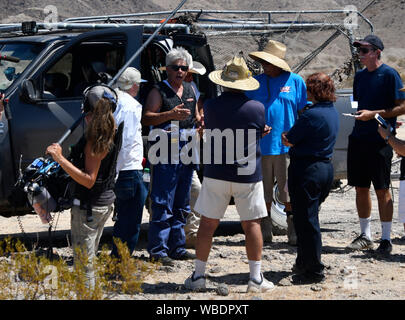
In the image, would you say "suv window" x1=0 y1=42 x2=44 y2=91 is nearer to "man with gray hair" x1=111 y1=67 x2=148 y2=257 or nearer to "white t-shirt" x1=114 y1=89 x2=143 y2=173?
"man with gray hair" x1=111 y1=67 x2=148 y2=257

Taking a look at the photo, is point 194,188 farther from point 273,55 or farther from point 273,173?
point 273,55

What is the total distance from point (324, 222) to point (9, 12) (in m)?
45.0

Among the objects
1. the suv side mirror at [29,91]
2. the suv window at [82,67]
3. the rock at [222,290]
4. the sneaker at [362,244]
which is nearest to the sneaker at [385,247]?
the sneaker at [362,244]

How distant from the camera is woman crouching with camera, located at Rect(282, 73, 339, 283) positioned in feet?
20.4

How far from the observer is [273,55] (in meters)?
7.67

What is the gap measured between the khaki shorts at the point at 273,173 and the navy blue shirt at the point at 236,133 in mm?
1869

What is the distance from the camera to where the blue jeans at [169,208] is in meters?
7.00

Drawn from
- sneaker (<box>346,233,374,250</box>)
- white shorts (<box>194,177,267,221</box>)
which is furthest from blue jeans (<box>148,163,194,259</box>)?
sneaker (<box>346,233,374,250</box>)

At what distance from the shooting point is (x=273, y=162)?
7.83 m

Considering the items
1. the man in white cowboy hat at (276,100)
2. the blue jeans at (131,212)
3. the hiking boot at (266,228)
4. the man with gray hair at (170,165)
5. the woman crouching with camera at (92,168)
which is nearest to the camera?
the woman crouching with camera at (92,168)

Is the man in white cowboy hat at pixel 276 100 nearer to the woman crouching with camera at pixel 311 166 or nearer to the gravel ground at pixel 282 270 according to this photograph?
the gravel ground at pixel 282 270

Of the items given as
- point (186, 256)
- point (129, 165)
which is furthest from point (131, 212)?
point (186, 256)

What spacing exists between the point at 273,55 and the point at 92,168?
3.05m

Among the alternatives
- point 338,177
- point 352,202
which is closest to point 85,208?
point 338,177
